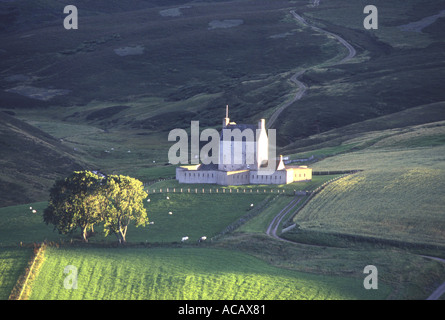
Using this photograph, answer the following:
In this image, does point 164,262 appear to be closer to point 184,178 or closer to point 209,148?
point 184,178

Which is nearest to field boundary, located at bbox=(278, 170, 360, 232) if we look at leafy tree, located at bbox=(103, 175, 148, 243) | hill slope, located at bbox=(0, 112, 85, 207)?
leafy tree, located at bbox=(103, 175, 148, 243)

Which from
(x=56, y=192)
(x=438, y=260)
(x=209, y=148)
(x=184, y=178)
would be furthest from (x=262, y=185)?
(x=209, y=148)

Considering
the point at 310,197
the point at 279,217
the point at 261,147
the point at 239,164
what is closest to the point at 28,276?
the point at 279,217

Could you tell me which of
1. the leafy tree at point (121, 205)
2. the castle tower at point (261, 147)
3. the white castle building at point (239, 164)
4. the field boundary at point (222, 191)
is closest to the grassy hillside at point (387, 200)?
the field boundary at point (222, 191)

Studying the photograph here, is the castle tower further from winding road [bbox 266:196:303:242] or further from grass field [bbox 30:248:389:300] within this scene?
grass field [bbox 30:248:389:300]

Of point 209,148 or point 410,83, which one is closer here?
point 209,148
